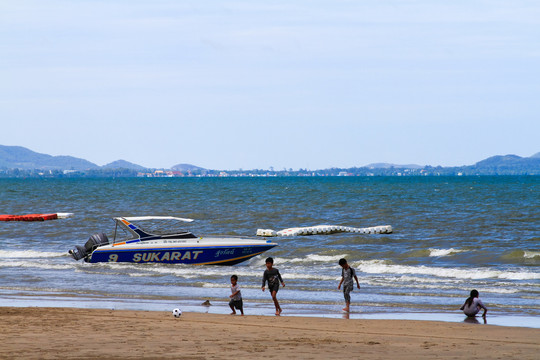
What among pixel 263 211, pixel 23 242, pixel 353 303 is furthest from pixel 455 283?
pixel 263 211

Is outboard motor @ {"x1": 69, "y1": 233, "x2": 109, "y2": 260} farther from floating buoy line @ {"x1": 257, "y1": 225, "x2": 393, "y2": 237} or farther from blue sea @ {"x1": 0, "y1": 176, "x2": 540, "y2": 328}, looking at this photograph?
floating buoy line @ {"x1": 257, "y1": 225, "x2": 393, "y2": 237}

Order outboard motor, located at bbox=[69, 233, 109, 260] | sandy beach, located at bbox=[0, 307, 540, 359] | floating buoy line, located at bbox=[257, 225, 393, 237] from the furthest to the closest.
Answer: floating buoy line, located at bbox=[257, 225, 393, 237]
outboard motor, located at bbox=[69, 233, 109, 260]
sandy beach, located at bbox=[0, 307, 540, 359]

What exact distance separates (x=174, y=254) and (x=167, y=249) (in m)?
0.33

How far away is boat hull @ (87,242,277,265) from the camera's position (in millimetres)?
28453

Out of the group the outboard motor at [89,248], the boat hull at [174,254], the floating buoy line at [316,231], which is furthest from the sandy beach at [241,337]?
the floating buoy line at [316,231]

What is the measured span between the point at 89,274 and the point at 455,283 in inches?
497

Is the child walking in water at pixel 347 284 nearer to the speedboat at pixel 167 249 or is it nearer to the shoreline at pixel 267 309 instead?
the shoreline at pixel 267 309

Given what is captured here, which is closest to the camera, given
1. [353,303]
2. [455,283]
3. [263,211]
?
[353,303]

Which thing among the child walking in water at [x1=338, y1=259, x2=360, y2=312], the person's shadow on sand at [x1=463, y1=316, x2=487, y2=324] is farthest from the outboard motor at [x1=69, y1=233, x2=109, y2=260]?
the person's shadow on sand at [x1=463, y1=316, x2=487, y2=324]

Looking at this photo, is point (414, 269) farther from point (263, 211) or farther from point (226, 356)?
point (263, 211)

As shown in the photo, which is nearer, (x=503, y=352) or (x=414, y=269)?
(x=503, y=352)

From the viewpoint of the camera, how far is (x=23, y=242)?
133ft

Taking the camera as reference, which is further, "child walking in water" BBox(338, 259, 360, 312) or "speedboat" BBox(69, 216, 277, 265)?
"speedboat" BBox(69, 216, 277, 265)

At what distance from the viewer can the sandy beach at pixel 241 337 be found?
1195 centimetres
